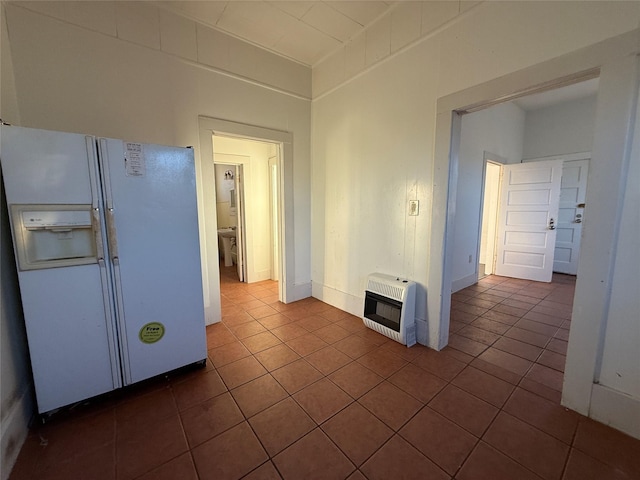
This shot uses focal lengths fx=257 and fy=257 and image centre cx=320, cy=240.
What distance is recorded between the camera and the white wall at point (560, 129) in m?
4.57

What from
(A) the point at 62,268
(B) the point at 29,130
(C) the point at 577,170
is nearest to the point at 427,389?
(A) the point at 62,268

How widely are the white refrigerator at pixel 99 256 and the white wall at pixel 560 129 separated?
6.20 meters

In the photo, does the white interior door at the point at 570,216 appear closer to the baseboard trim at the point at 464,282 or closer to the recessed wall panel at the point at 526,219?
the recessed wall panel at the point at 526,219

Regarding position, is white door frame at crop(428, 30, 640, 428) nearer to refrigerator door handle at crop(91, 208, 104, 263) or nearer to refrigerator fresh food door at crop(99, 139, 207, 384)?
refrigerator fresh food door at crop(99, 139, 207, 384)

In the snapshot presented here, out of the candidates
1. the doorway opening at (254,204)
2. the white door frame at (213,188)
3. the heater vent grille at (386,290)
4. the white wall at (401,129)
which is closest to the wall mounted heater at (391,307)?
the heater vent grille at (386,290)

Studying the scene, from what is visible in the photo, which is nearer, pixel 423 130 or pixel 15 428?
pixel 15 428

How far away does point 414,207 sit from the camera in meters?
2.39

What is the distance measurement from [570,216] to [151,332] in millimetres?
6850

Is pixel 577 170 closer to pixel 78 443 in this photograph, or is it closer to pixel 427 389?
pixel 427 389

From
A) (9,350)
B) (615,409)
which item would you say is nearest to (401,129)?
(615,409)

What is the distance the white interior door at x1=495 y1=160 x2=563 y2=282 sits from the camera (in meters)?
4.30

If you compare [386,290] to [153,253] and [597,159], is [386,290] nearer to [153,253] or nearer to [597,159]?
[597,159]

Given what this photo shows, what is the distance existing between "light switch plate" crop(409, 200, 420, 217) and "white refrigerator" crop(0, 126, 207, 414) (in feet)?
6.15

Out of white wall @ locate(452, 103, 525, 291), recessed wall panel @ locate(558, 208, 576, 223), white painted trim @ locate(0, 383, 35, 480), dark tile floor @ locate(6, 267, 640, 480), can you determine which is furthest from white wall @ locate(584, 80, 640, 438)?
recessed wall panel @ locate(558, 208, 576, 223)
